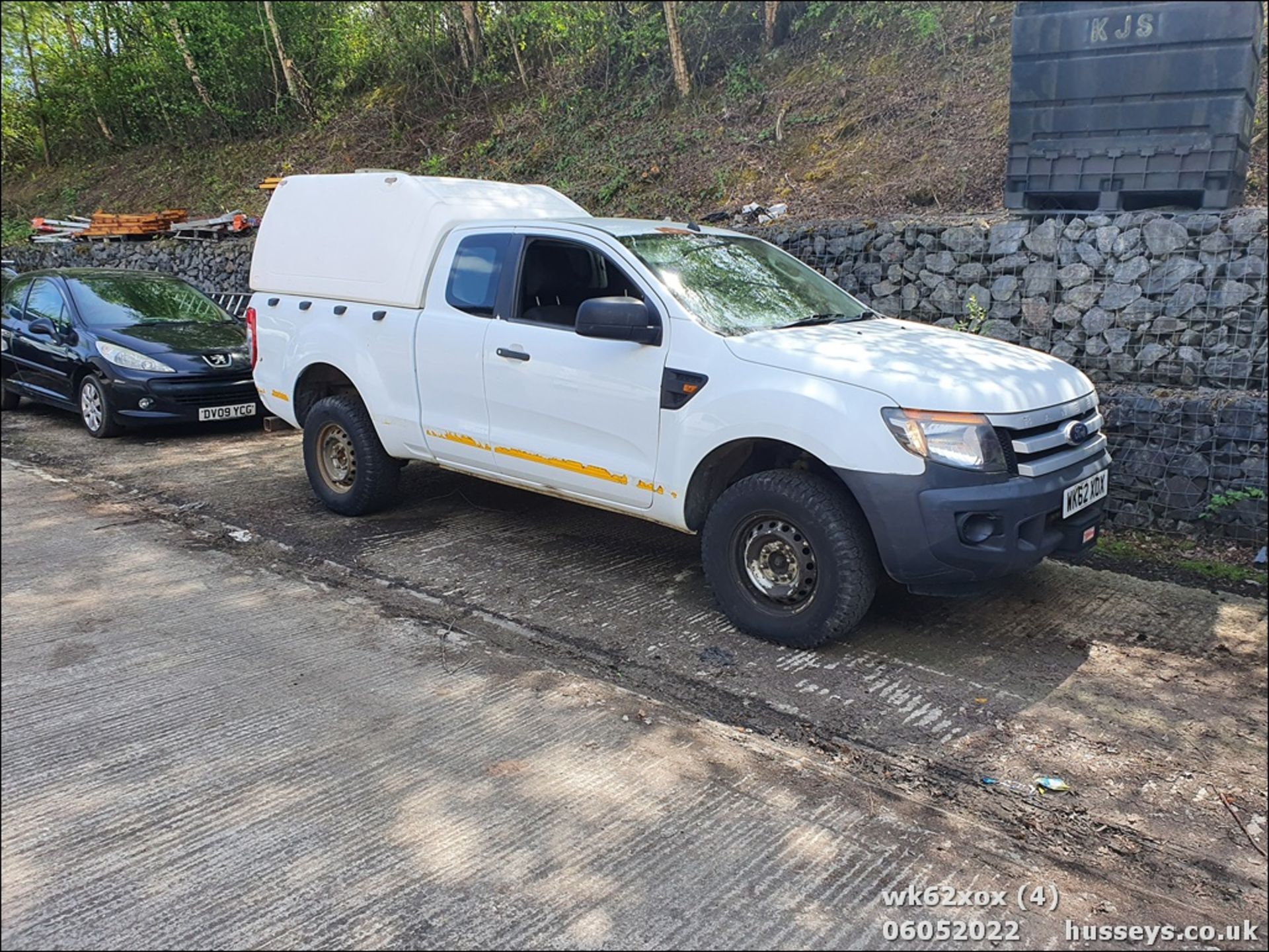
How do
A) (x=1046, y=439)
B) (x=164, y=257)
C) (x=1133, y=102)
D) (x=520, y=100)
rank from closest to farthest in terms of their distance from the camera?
(x=1046, y=439), (x=1133, y=102), (x=164, y=257), (x=520, y=100)

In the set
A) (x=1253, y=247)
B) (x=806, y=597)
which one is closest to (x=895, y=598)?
(x=806, y=597)

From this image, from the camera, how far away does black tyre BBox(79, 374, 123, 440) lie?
885 cm

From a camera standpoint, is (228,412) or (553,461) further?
(228,412)

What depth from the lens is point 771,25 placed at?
1352 centimetres

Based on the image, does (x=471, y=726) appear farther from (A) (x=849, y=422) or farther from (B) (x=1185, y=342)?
(B) (x=1185, y=342)

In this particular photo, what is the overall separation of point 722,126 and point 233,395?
6.94 meters

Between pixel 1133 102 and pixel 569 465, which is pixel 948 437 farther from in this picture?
pixel 1133 102

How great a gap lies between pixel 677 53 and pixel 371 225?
8.70 metres

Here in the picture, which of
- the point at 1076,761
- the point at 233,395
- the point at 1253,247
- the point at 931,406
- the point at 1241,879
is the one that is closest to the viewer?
the point at 1241,879

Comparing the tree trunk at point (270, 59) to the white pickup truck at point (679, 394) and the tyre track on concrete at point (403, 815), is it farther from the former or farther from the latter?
the tyre track on concrete at point (403, 815)

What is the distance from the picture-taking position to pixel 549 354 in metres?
5.30

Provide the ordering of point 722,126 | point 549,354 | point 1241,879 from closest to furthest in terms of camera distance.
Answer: point 1241,879
point 549,354
point 722,126

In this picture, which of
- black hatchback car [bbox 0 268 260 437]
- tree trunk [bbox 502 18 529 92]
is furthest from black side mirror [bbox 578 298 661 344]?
tree trunk [bbox 502 18 529 92]

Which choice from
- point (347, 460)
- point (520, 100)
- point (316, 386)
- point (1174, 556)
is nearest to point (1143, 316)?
point (1174, 556)
